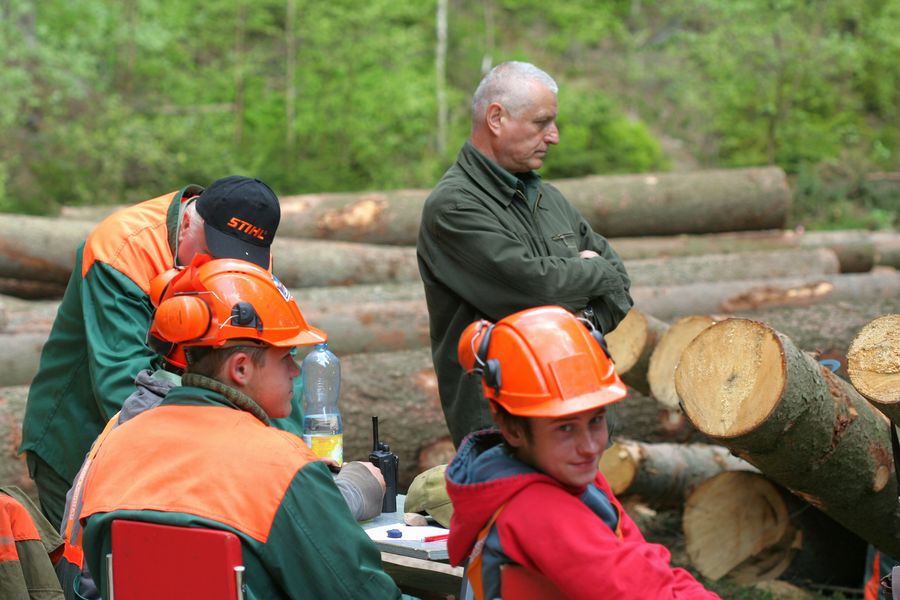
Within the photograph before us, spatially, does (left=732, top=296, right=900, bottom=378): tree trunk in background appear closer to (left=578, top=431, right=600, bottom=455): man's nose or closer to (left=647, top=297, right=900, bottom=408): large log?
(left=647, top=297, right=900, bottom=408): large log

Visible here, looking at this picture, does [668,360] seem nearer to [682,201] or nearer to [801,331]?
[801,331]

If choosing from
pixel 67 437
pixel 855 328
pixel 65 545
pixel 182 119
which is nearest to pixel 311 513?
pixel 65 545

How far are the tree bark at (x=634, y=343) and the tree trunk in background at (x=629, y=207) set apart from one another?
17.2ft

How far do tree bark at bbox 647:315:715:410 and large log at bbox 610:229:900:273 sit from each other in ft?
17.5

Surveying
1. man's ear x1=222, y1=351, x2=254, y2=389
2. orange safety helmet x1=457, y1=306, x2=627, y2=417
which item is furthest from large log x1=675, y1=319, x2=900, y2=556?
man's ear x1=222, y1=351, x2=254, y2=389

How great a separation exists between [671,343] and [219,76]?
59.8 ft

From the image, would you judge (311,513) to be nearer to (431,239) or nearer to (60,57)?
(431,239)

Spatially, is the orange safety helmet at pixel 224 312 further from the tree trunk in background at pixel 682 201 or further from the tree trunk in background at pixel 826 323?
the tree trunk in background at pixel 682 201

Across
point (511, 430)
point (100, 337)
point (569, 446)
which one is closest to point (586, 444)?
point (569, 446)

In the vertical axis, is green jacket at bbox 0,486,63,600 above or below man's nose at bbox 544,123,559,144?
below

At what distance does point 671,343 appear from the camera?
20.2ft

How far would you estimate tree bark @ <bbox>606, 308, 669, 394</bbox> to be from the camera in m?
6.29

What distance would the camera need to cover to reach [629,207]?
1204 centimetres

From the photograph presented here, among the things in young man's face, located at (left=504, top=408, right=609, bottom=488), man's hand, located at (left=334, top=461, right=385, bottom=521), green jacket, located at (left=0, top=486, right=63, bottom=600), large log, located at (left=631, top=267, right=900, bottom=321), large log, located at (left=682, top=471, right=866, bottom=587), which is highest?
young man's face, located at (left=504, top=408, right=609, bottom=488)
